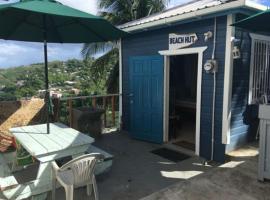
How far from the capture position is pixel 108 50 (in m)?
10.7

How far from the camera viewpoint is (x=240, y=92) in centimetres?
429

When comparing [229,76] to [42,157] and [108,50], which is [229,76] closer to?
[42,157]

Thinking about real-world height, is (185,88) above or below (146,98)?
above

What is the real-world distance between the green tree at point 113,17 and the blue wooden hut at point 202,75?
4735mm

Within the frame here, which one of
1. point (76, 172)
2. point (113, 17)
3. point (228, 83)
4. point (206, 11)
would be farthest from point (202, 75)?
point (113, 17)

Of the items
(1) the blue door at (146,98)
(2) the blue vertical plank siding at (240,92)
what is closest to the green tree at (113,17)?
(1) the blue door at (146,98)

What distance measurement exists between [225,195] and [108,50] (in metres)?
8.76

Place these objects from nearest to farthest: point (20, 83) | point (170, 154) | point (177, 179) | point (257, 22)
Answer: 1. point (257, 22)
2. point (177, 179)
3. point (170, 154)
4. point (20, 83)

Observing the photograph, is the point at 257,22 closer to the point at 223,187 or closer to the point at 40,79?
the point at 223,187

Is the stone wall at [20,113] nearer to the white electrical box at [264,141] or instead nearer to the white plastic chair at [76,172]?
the white plastic chair at [76,172]

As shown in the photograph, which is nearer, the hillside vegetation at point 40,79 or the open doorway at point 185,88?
the open doorway at point 185,88

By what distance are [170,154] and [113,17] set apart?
7499mm

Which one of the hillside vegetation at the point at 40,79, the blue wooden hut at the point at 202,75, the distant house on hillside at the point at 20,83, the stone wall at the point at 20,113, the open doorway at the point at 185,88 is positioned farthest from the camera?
the distant house on hillside at the point at 20,83

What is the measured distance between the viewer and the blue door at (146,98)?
17.0ft
